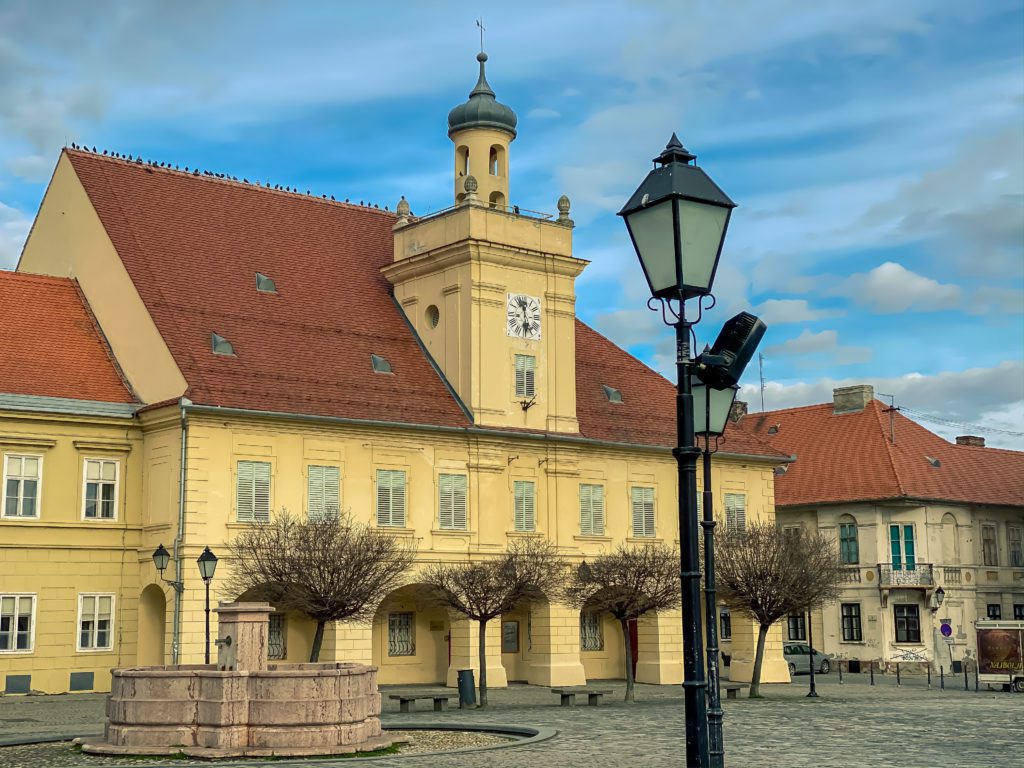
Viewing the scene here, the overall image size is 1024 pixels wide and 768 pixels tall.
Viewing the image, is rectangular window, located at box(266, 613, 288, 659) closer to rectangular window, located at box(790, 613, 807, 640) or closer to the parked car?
the parked car

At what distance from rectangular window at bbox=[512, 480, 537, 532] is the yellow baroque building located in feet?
0.18

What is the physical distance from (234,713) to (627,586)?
17.8 m

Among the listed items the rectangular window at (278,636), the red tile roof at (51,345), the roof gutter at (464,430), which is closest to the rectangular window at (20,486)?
the red tile roof at (51,345)

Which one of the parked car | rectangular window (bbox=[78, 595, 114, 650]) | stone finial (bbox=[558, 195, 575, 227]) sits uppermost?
stone finial (bbox=[558, 195, 575, 227])

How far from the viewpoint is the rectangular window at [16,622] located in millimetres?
36031

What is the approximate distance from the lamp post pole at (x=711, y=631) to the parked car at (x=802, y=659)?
1601 inches

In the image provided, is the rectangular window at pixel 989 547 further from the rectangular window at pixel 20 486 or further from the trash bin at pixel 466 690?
the rectangular window at pixel 20 486

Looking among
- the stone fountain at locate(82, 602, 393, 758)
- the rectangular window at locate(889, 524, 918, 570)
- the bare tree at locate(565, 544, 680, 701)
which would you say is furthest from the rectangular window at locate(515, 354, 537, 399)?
the stone fountain at locate(82, 602, 393, 758)

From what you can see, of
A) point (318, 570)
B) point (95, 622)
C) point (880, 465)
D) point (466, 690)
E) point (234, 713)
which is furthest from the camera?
point (880, 465)

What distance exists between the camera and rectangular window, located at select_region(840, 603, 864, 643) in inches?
2282

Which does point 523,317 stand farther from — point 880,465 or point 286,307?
point 880,465

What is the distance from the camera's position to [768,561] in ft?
130

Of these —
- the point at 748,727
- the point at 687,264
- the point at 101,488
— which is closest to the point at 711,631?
the point at 687,264

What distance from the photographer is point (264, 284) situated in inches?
1690
